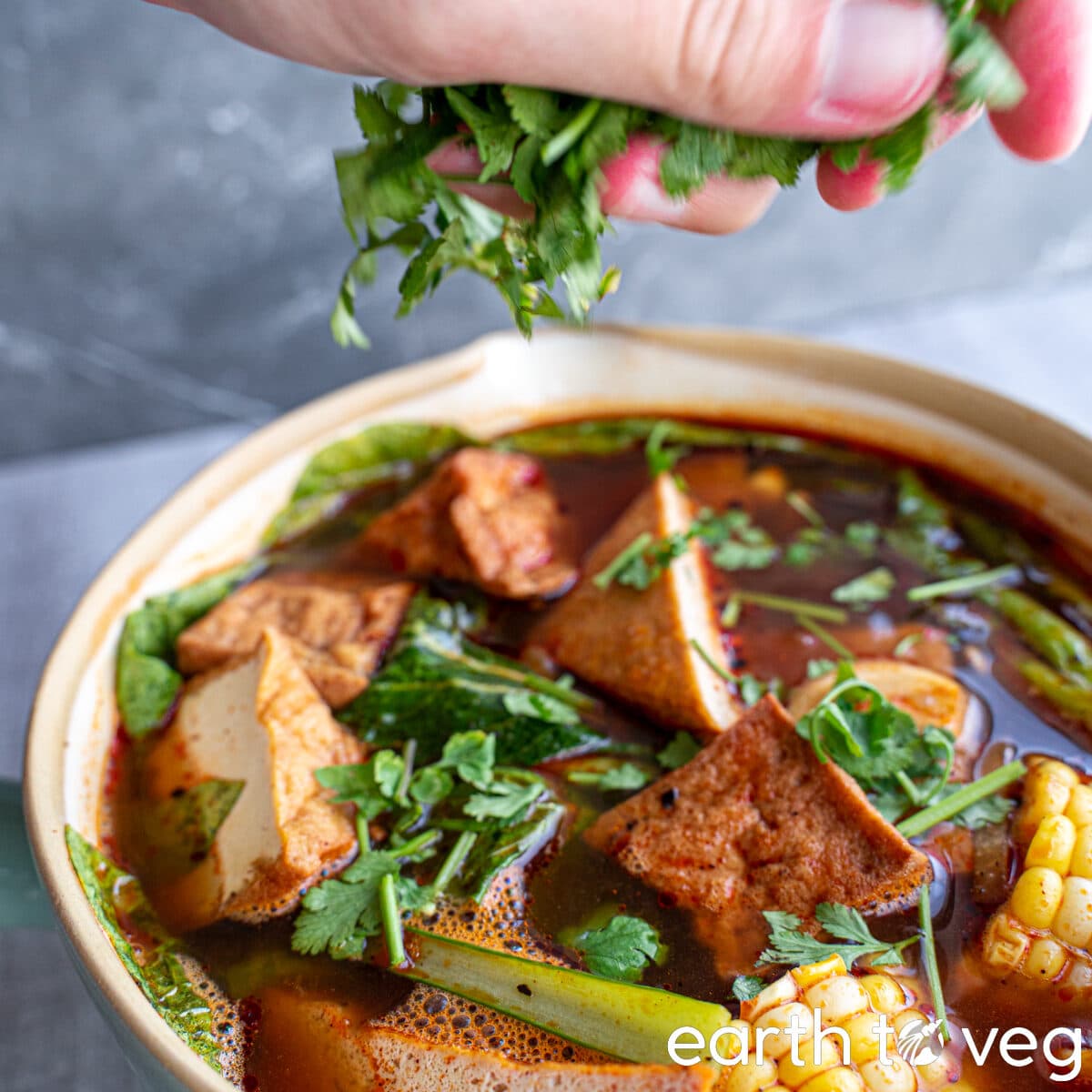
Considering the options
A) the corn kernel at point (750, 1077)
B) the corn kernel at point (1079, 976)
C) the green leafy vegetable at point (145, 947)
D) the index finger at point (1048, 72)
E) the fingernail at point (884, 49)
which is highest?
the index finger at point (1048, 72)

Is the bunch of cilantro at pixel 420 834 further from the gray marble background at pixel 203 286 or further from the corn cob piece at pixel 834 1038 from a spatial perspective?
the gray marble background at pixel 203 286

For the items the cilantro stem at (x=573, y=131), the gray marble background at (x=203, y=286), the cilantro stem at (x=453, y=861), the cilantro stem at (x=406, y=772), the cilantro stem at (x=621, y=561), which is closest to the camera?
the cilantro stem at (x=573, y=131)

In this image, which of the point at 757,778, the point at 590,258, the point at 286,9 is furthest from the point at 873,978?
the point at 286,9

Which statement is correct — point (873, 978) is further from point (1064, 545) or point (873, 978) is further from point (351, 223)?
point (351, 223)

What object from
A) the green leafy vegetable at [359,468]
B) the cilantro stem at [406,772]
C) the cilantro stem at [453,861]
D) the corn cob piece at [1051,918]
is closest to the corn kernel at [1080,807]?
the corn cob piece at [1051,918]

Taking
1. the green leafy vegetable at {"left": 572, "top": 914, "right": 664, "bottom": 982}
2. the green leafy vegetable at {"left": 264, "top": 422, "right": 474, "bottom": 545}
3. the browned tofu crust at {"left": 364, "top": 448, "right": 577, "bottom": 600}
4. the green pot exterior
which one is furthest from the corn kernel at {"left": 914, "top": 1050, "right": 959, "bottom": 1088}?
the green leafy vegetable at {"left": 264, "top": 422, "right": 474, "bottom": 545}

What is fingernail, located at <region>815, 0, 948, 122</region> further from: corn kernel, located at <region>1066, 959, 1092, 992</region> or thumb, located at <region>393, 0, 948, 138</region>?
corn kernel, located at <region>1066, 959, 1092, 992</region>
